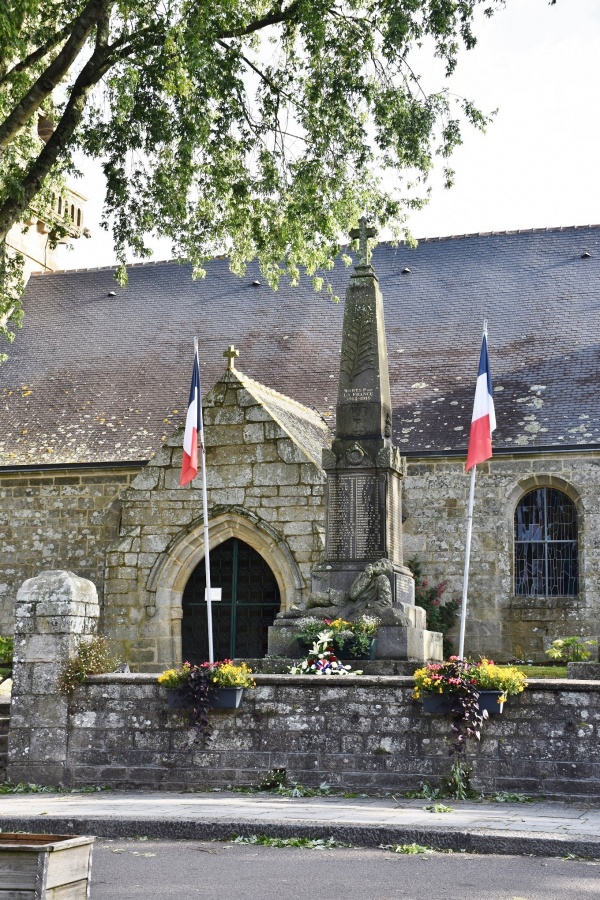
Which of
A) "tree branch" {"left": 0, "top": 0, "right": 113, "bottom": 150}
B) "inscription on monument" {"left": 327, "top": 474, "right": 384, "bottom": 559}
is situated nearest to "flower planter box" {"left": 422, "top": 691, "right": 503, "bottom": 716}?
"inscription on monument" {"left": 327, "top": 474, "right": 384, "bottom": 559}

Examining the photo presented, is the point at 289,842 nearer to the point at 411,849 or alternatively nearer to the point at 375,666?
the point at 411,849

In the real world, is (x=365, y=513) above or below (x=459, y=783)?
above

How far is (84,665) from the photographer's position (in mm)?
9977

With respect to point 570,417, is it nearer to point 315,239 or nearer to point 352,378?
point 315,239

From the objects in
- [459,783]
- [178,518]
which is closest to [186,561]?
[178,518]

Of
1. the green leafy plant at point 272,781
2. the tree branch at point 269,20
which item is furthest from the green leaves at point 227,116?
the green leafy plant at point 272,781

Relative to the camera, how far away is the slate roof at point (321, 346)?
18.2 metres

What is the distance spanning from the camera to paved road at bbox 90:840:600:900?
5.62 m

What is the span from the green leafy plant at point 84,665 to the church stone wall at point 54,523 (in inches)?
321

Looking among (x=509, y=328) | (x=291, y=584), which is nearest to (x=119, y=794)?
(x=291, y=584)

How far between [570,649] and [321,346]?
7381mm

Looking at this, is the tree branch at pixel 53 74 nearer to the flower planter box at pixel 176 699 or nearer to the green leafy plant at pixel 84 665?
the green leafy plant at pixel 84 665

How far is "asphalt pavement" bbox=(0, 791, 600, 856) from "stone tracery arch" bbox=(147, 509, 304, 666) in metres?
7.14

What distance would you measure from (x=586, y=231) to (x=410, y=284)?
3511 mm
